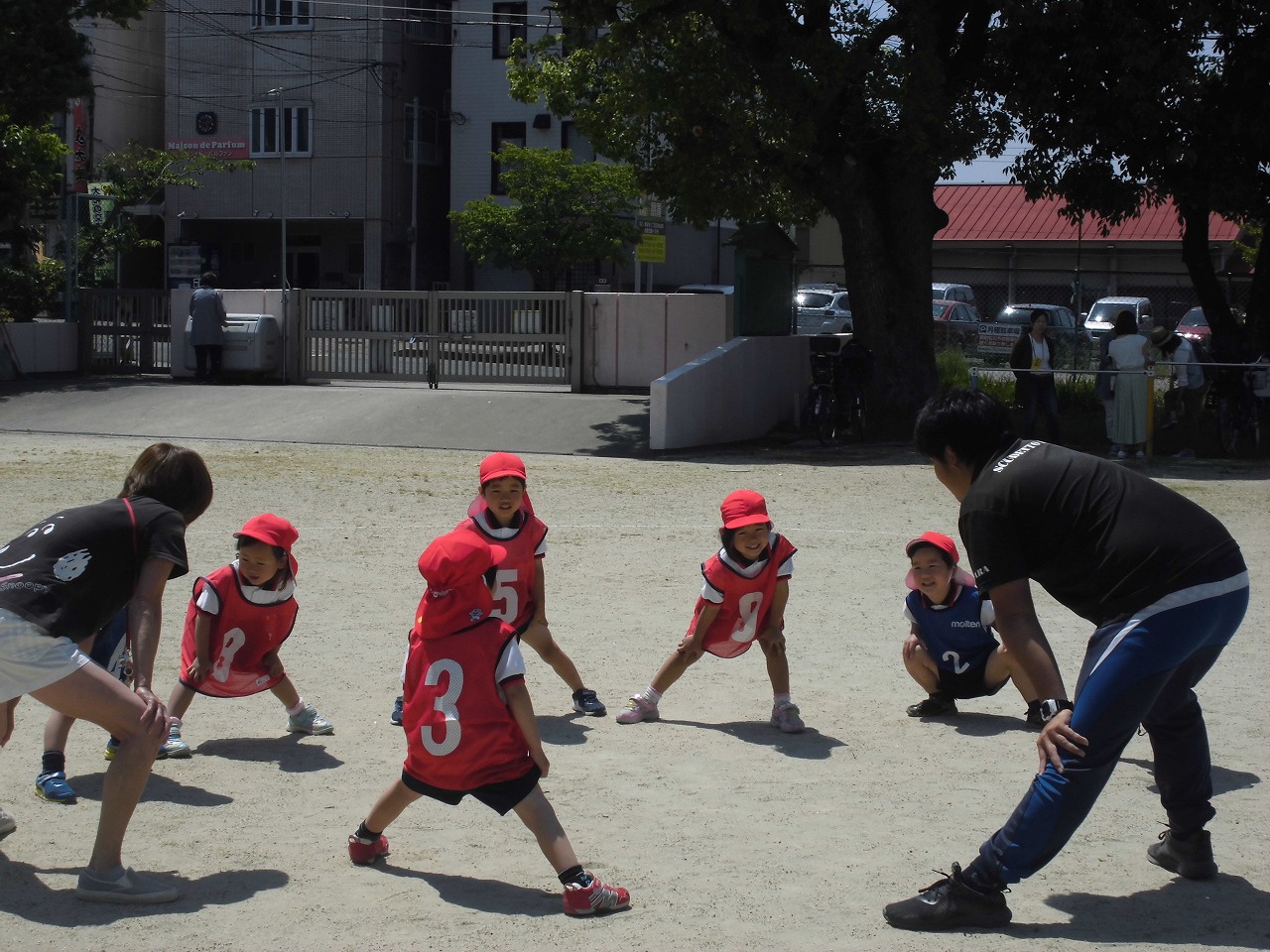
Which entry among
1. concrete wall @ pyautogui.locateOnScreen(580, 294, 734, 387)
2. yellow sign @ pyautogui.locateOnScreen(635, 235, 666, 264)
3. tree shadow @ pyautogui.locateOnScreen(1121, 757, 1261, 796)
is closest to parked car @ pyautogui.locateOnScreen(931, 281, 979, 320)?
yellow sign @ pyautogui.locateOnScreen(635, 235, 666, 264)

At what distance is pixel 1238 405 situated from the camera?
58.5 feet

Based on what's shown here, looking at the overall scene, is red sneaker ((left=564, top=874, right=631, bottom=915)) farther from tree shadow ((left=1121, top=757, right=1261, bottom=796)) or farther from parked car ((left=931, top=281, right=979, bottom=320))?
parked car ((left=931, top=281, right=979, bottom=320))

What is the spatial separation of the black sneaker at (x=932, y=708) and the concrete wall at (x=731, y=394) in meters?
11.4

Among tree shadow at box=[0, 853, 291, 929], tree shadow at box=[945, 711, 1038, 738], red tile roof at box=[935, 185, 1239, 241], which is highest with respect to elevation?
red tile roof at box=[935, 185, 1239, 241]

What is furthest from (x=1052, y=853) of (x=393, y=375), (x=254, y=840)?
(x=393, y=375)

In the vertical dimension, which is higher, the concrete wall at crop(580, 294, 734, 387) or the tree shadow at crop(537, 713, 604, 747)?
the concrete wall at crop(580, 294, 734, 387)

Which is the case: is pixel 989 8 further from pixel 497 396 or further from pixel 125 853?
pixel 125 853

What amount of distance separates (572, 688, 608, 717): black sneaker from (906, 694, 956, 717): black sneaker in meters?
1.44

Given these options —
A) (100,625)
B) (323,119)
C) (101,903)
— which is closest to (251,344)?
(100,625)

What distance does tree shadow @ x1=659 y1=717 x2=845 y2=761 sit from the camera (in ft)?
19.5

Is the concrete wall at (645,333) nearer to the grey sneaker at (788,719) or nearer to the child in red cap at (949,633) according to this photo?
the child in red cap at (949,633)

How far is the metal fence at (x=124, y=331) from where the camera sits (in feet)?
83.0

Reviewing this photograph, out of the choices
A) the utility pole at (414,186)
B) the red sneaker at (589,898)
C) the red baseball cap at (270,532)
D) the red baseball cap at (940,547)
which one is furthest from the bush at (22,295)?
the red sneaker at (589,898)

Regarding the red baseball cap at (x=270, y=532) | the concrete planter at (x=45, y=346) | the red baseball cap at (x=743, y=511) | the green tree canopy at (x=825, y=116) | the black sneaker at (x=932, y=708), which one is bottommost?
the black sneaker at (x=932, y=708)
